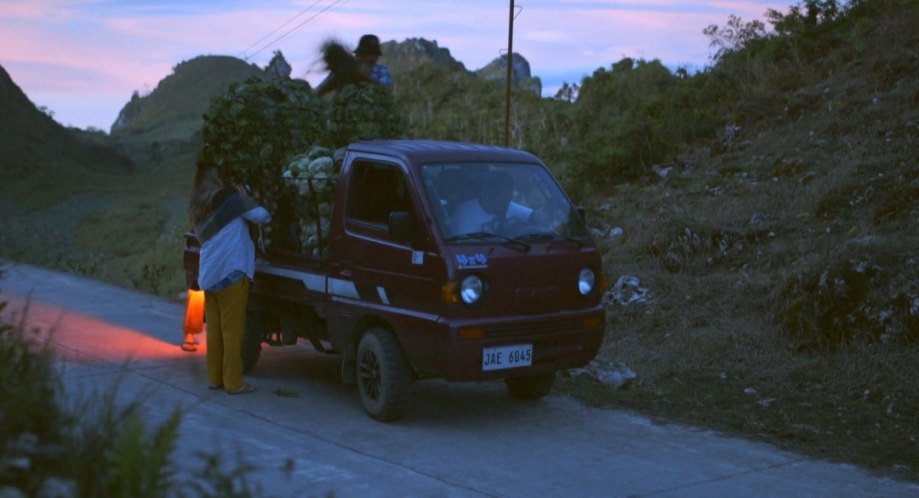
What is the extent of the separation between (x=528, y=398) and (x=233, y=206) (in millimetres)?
2909

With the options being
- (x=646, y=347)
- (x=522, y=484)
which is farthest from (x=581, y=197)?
(x=522, y=484)

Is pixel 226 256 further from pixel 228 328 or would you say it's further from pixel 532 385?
pixel 532 385

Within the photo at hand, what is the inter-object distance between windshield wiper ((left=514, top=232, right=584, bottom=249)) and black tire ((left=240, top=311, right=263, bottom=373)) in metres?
2.90

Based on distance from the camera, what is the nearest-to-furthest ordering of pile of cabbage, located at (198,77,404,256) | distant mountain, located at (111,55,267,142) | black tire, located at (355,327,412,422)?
black tire, located at (355,327,412,422) → pile of cabbage, located at (198,77,404,256) → distant mountain, located at (111,55,267,142)

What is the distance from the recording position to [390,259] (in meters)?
9.11

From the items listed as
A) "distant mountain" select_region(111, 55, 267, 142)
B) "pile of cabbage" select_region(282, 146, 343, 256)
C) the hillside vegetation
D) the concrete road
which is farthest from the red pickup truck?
"distant mountain" select_region(111, 55, 267, 142)

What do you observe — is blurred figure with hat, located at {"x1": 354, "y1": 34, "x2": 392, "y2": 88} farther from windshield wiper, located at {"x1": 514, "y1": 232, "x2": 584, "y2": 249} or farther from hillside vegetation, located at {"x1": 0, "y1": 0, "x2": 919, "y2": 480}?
windshield wiper, located at {"x1": 514, "y1": 232, "x2": 584, "y2": 249}

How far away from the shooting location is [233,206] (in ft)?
32.9

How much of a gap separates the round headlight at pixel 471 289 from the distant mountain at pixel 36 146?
4355 cm

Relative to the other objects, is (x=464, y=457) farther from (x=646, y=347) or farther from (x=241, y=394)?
(x=646, y=347)

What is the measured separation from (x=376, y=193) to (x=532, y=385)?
2022 millimetres

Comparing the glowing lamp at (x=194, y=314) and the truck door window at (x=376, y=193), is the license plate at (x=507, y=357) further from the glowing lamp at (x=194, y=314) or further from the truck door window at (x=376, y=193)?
the glowing lamp at (x=194, y=314)

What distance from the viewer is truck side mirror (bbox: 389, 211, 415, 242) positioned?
8.79 metres

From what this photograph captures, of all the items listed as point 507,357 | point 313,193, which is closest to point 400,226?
point 507,357
